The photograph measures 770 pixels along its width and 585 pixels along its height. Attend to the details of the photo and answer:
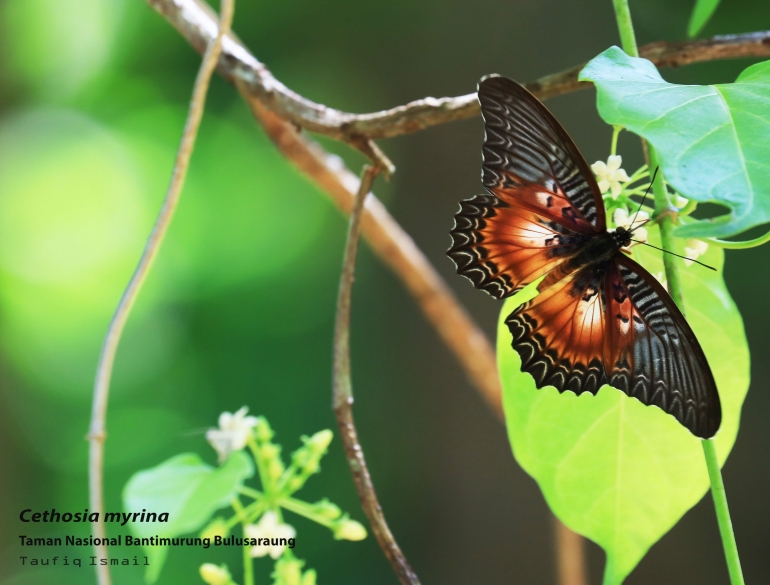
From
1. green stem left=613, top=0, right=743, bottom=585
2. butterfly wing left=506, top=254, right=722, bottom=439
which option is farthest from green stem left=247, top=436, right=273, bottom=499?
green stem left=613, top=0, right=743, bottom=585

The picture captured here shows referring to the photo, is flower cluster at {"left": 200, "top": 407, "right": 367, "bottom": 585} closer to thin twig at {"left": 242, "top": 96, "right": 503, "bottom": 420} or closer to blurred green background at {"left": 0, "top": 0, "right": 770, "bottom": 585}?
thin twig at {"left": 242, "top": 96, "right": 503, "bottom": 420}

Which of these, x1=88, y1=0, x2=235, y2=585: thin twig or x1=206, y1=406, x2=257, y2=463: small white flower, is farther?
x1=206, y1=406, x2=257, y2=463: small white flower

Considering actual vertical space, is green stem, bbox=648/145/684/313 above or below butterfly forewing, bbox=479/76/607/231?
below

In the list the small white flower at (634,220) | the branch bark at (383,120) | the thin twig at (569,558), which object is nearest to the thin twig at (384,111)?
the branch bark at (383,120)

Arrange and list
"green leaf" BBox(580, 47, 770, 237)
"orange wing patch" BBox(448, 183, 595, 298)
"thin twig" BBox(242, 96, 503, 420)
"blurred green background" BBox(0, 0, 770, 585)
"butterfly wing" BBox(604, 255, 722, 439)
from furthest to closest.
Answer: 1. "blurred green background" BBox(0, 0, 770, 585)
2. "thin twig" BBox(242, 96, 503, 420)
3. "orange wing patch" BBox(448, 183, 595, 298)
4. "butterfly wing" BBox(604, 255, 722, 439)
5. "green leaf" BBox(580, 47, 770, 237)

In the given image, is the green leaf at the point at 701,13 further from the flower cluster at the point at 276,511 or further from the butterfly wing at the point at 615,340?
the flower cluster at the point at 276,511

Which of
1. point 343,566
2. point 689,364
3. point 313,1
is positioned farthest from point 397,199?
point 689,364

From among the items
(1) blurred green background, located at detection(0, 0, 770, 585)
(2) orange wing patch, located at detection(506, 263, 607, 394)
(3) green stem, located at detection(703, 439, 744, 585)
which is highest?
(1) blurred green background, located at detection(0, 0, 770, 585)
